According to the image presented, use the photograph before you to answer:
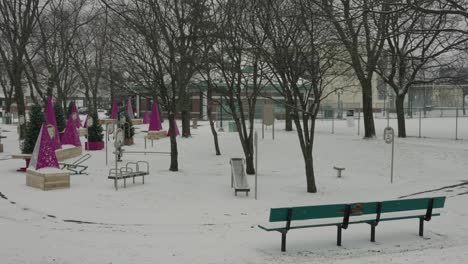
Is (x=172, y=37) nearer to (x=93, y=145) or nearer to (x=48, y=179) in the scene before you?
(x=48, y=179)

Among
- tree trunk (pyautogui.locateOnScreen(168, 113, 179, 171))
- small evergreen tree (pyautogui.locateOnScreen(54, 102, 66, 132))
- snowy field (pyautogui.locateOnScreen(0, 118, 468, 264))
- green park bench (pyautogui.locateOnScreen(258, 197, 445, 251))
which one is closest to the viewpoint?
snowy field (pyautogui.locateOnScreen(0, 118, 468, 264))

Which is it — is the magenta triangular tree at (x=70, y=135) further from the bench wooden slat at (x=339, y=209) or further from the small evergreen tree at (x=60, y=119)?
the bench wooden slat at (x=339, y=209)

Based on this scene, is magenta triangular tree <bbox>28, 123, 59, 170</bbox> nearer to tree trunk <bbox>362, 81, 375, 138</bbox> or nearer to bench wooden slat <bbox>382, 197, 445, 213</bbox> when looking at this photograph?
bench wooden slat <bbox>382, 197, 445, 213</bbox>

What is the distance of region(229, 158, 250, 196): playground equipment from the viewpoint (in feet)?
50.6

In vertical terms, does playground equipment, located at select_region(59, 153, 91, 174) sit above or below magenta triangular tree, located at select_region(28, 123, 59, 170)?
below

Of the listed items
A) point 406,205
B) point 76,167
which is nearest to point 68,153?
point 76,167

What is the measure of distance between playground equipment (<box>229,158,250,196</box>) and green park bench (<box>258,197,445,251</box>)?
18.4 ft

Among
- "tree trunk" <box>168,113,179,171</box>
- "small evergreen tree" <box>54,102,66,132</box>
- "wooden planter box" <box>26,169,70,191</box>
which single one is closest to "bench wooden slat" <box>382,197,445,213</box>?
"wooden planter box" <box>26,169,70,191</box>

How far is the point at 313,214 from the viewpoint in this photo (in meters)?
9.48

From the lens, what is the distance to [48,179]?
15336 millimetres

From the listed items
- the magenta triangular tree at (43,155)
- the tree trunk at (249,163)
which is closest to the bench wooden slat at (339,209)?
the magenta triangular tree at (43,155)

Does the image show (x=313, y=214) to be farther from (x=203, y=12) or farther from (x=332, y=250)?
(x=203, y=12)

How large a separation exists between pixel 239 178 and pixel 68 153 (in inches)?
399

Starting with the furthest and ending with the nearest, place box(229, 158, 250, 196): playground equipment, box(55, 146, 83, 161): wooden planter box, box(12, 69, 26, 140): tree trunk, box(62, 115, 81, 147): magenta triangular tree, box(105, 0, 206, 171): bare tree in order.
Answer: box(12, 69, 26, 140): tree trunk, box(62, 115, 81, 147): magenta triangular tree, box(55, 146, 83, 161): wooden planter box, box(105, 0, 206, 171): bare tree, box(229, 158, 250, 196): playground equipment
